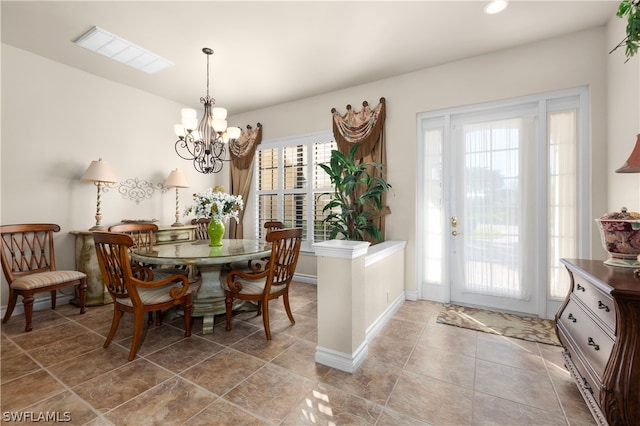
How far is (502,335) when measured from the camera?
2646 mm

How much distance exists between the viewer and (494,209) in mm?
3252

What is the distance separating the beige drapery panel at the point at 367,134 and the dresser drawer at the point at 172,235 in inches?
107

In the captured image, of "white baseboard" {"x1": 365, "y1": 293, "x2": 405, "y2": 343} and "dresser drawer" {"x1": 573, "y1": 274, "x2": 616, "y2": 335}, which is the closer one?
"dresser drawer" {"x1": 573, "y1": 274, "x2": 616, "y2": 335}

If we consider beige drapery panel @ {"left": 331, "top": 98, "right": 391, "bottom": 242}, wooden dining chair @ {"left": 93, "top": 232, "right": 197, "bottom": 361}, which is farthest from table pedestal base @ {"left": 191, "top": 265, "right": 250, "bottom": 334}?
beige drapery panel @ {"left": 331, "top": 98, "right": 391, "bottom": 242}

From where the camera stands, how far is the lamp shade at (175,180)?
4.37 metres

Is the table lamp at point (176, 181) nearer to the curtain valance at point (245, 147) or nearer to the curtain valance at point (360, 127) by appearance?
the curtain valance at point (245, 147)

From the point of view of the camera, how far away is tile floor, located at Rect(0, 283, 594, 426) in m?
1.62

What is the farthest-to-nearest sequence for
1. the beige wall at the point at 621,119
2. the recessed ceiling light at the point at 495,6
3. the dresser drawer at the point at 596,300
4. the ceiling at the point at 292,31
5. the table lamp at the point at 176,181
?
the table lamp at the point at 176,181
the ceiling at the point at 292,31
the recessed ceiling light at the point at 495,6
the beige wall at the point at 621,119
the dresser drawer at the point at 596,300

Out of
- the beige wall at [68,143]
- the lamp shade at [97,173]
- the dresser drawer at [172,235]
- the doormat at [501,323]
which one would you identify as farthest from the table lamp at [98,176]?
the doormat at [501,323]

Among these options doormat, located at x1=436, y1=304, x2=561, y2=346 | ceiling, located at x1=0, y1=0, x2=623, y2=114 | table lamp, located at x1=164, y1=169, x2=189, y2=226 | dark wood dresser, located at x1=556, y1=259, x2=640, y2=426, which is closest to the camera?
dark wood dresser, located at x1=556, y1=259, x2=640, y2=426

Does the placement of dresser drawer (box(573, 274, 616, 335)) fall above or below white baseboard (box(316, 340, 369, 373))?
above

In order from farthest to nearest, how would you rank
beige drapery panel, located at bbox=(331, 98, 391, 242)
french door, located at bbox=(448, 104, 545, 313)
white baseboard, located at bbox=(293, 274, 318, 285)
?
white baseboard, located at bbox=(293, 274, 318, 285) → beige drapery panel, located at bbox=(331, 98, 391, 242) → french door, located at bbox=(448, 104, 545, 313)

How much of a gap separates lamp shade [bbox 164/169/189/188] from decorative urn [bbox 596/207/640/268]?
481 cm

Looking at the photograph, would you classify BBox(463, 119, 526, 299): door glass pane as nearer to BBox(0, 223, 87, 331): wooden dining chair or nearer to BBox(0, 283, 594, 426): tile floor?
BBox(0, 283, 594, 426): tile floor
